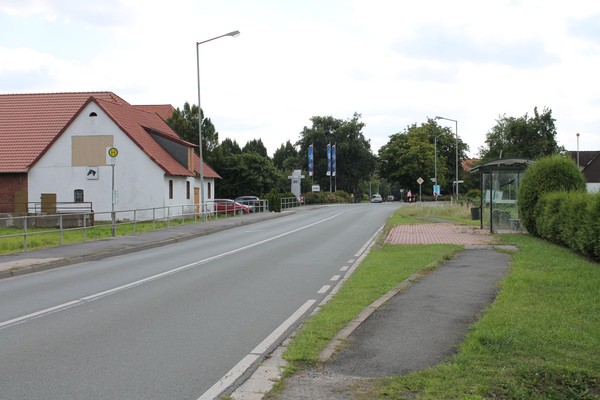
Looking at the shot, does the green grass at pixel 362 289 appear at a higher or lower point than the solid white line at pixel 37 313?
higher

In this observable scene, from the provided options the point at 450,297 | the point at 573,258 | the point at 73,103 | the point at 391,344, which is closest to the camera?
the point at 391,344

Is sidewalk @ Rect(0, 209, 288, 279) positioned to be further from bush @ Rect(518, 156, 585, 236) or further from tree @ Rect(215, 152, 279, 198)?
tree @ Rect(215, 152, 279, 198)

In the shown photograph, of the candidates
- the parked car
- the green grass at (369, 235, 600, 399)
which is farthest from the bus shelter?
the parked car

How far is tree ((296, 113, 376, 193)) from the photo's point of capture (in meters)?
103

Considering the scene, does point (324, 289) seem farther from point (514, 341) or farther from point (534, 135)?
point (534, 135)

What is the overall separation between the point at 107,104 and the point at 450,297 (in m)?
38.2

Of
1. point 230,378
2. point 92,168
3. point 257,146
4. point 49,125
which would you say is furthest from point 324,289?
point 257,146

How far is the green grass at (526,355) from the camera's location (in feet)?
16.2

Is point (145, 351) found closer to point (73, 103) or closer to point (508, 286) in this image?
point (508, 286)

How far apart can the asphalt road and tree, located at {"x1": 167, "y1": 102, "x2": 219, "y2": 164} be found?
43707 mm

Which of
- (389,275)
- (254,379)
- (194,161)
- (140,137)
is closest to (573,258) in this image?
(389,275)

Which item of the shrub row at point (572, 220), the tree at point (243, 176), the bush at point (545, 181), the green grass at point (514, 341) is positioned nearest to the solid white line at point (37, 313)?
the green grass at point (514, 341)

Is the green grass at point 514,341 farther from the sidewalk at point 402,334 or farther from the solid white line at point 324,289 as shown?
the solid white line at point 324,289

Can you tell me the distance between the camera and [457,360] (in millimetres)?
5809
